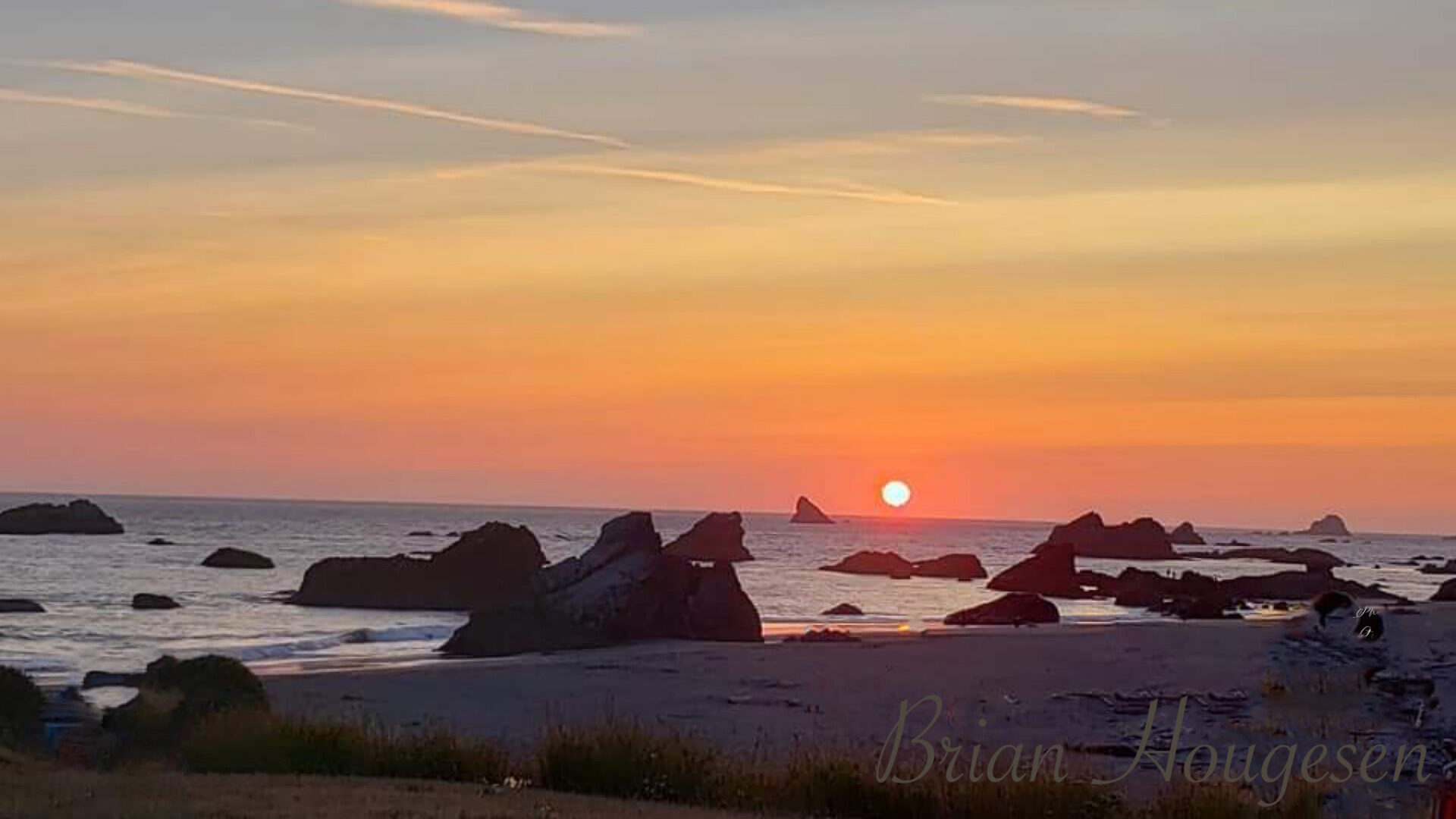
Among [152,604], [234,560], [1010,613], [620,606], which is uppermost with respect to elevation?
[234,560]

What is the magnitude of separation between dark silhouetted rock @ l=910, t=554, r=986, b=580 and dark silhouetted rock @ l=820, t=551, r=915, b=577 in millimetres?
815

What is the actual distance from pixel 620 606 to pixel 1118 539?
360 ft

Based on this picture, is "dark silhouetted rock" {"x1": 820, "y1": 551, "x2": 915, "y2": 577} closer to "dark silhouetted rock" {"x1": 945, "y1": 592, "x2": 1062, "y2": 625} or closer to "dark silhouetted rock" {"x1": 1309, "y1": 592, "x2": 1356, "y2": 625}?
"dark silhouetted rock" {"x1": 945, "y1": 592, "x2": 1062, "y2": 625}

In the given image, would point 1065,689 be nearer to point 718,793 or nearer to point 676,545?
point 718,793

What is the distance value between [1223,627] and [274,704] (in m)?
29.9

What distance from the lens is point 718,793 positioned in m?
15.3

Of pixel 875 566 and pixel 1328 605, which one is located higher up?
pixel 1328 605

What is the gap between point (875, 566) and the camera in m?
109

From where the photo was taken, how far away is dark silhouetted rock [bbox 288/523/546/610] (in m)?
65.4

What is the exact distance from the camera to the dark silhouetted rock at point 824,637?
4550 cm

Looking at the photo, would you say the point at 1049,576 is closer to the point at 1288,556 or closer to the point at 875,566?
the point at 875,566

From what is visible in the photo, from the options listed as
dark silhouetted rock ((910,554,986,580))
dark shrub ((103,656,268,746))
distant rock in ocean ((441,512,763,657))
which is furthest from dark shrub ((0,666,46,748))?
dark silhouetted rock ((910,554,986,580))

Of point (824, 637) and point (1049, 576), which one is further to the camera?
point (1049, 576)

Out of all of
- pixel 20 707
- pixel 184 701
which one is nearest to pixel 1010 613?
pixel 184 701
